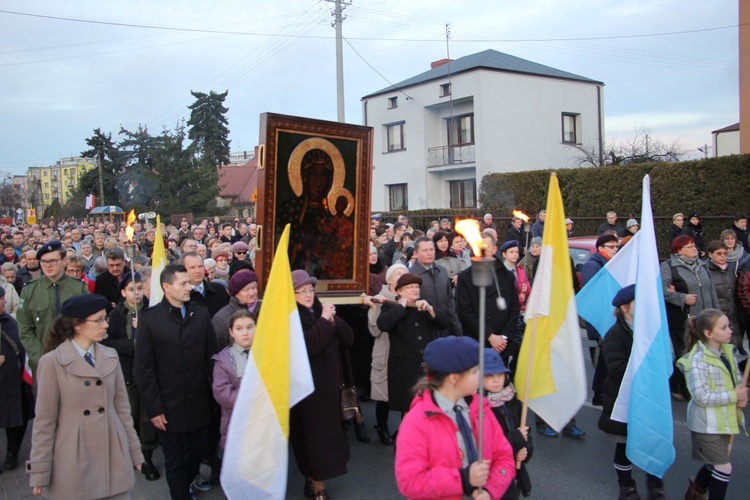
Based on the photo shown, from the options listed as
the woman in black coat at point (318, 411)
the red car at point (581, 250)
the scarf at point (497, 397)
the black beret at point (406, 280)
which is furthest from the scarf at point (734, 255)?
the woman in black coat at point (318, 411)

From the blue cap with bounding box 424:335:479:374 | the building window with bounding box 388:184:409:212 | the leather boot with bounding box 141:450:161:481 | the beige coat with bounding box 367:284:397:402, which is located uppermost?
the building window with bounding box 388:184:409:212

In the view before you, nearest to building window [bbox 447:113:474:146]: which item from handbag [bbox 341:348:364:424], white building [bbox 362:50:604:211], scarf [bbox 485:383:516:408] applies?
white building [bbox 362:50:604:211]

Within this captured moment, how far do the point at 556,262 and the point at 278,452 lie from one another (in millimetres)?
2102

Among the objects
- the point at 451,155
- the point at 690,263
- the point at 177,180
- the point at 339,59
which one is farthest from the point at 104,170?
the point at 690,263

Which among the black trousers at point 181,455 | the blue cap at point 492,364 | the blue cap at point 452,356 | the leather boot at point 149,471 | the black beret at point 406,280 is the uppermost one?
the black beret at point 406,280

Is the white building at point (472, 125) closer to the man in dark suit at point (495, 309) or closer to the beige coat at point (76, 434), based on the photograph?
the man in dark suit at point (495, 309)

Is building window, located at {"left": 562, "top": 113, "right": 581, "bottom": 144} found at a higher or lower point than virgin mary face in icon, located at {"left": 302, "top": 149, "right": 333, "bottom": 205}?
higher

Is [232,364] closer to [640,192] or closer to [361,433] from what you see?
[361,433]

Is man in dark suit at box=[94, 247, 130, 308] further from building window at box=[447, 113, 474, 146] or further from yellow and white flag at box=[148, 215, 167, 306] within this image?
building window at box=[447, 113, 474, 146]

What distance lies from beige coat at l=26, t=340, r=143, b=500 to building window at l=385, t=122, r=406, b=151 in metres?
32.4

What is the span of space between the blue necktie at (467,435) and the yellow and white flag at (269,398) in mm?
1277

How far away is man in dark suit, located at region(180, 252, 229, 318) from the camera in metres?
6.14

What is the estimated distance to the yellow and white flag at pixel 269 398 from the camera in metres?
3.85

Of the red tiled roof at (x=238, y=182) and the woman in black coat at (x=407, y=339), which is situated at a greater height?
the red tiled roof at (x=238, y=182)
